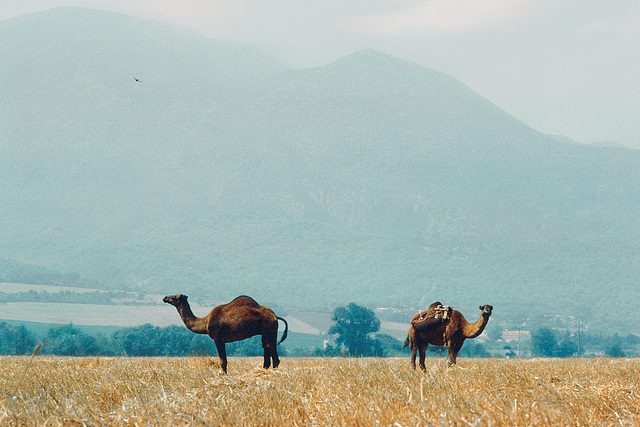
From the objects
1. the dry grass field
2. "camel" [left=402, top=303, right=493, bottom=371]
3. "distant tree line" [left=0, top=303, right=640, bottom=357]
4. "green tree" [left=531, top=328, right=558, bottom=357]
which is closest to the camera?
the dry grass field

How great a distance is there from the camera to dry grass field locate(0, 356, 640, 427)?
8.03m

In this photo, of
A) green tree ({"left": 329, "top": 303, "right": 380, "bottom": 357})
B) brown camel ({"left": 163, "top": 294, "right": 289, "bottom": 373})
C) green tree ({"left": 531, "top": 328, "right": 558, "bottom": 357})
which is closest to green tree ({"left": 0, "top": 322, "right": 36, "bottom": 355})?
green tree ({"left": 329, "top": 303, "right": 380, "bottom": 357})

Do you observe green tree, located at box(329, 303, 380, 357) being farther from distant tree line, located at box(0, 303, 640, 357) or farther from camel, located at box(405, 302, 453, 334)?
camel, located at box(405, 302, 453, 334)

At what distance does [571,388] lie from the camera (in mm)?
11094

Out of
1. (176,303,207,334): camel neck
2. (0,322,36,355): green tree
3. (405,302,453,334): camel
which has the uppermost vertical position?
(405,302,453,334): camel

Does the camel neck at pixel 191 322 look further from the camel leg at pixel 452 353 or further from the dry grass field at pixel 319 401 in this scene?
the camel leg at pixel 452 353

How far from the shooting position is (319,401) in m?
9.91

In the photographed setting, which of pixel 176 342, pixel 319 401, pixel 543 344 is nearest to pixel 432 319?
pixel 319 401

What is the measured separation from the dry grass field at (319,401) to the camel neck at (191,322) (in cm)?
387

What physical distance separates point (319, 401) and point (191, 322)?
890 cm

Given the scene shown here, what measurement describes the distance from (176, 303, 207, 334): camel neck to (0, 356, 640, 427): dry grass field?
387 cm

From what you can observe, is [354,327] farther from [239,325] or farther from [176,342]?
[239,325]

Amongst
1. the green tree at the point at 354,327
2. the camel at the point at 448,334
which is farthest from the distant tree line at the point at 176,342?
the camel at the point at 448,334

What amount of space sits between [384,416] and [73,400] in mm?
4518
